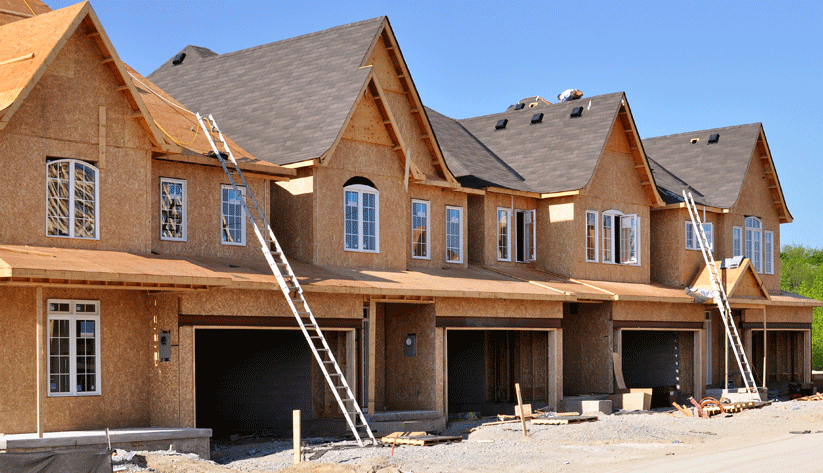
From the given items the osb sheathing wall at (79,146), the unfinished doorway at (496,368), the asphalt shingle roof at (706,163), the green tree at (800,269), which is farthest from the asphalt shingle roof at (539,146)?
the green tree at (800,269)

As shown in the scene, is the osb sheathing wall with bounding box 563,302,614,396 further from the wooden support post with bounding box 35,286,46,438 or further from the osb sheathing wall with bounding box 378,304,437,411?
the wooden support post with bounding box 35,286,46,438

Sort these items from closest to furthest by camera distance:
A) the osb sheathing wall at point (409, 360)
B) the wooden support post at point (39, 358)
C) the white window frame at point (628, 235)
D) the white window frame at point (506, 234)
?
the wooden support post at point (39, 358), the osb sheathing wall at point (409, 360), the white window frame at point (506, 234), the white window frame at point (628, 235)

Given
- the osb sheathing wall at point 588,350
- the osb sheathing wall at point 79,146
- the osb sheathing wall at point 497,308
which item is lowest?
the osb sheathing wall at point 588,350

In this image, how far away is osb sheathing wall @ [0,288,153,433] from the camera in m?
18.9

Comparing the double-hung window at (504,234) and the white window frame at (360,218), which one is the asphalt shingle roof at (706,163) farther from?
the white window frame at (360,218)

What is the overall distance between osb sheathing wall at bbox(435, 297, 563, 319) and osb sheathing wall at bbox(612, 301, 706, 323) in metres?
3.48

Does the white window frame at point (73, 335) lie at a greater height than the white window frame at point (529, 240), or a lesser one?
lesser

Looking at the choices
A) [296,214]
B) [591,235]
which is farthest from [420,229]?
[591,235]

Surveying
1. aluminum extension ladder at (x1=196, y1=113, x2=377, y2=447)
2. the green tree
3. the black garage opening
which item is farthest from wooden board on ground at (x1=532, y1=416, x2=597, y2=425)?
the green tree

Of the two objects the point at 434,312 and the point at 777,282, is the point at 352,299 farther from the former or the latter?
the point at 777,282

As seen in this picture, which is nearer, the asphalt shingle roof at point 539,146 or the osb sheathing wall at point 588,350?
the osb sheathing wall at point 588,350

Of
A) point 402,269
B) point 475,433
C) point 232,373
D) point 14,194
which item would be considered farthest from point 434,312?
point 14,194

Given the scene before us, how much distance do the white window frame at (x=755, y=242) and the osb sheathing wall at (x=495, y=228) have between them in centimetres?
1055

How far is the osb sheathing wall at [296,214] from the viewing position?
81.8 feet
